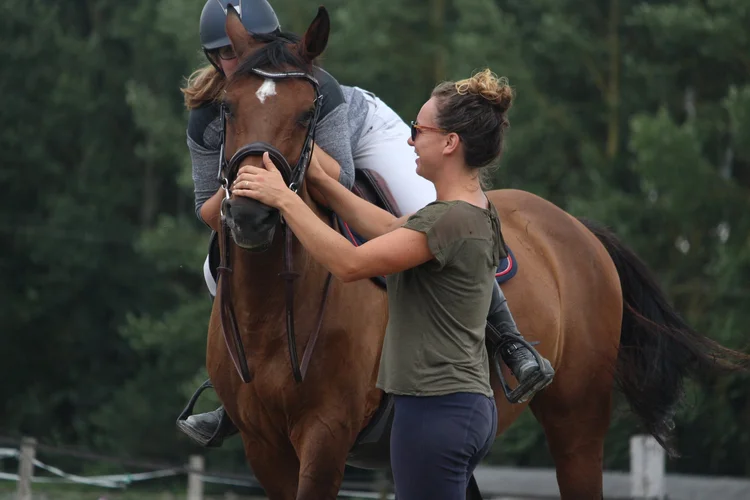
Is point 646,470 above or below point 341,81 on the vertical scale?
above

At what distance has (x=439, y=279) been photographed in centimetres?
350

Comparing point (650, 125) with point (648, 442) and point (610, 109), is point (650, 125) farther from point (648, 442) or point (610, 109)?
point (648, 442)

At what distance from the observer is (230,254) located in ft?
14.9

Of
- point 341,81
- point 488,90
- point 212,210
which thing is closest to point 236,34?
point 212,210

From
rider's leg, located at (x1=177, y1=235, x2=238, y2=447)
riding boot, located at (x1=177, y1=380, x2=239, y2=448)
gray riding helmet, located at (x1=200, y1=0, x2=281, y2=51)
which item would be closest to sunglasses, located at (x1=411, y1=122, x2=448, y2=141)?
gray riding helmet, located at (x1=200, y1=0, x2=281, y2=51)

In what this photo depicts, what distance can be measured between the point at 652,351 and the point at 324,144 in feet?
9.27

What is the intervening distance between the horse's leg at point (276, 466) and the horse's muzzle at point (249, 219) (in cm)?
108

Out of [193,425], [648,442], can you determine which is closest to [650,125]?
[648,442]

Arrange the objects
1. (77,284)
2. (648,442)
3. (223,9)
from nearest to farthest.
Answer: (223,9), (648,442), (77,284)

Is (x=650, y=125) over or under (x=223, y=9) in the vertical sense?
under

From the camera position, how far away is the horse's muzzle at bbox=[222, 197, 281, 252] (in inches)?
148

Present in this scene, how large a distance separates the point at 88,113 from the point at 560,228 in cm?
2596

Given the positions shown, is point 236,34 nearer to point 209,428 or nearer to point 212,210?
point 212,210

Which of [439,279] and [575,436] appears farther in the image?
[575,436]
